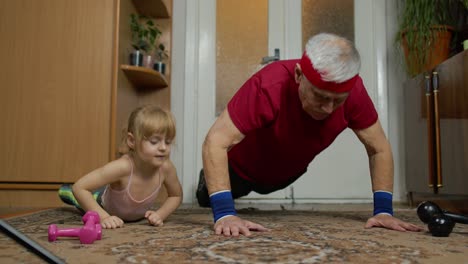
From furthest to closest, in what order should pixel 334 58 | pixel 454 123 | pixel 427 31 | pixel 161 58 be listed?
pixel 161 58 → pixel 427 31 → pixel 454 123 → pixel 334 58

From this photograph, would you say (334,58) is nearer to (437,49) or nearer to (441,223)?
(441,223)

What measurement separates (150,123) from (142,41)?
124 cm

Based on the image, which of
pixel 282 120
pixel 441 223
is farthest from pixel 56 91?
pixel 441 223

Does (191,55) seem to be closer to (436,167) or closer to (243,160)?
(243,160)

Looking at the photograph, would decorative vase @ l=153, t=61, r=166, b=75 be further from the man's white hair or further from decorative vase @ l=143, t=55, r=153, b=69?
the man's white hair

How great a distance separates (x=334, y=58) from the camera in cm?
103

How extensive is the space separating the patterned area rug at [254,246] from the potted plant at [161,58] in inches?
56.4

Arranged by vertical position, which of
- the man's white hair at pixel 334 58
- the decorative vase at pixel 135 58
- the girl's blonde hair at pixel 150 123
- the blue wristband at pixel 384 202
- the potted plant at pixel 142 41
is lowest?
the blue wristband at pixel 384 202

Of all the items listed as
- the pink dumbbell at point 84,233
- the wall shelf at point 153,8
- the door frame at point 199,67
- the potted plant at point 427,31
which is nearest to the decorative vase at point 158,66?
the door frame at point 199,67

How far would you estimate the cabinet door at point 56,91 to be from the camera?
1.95 metres

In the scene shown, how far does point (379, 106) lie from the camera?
2672 millimetres

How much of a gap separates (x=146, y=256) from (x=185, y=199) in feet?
6.09

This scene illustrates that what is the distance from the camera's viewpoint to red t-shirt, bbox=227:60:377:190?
3.78 feet

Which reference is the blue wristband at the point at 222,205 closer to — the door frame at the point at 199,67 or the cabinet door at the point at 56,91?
the cabinet door at the point at 56,91
